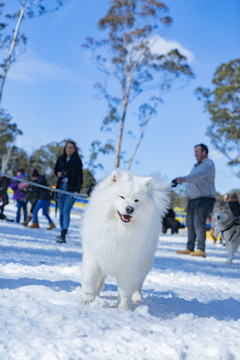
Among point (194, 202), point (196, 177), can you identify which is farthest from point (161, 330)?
point (194, 202)

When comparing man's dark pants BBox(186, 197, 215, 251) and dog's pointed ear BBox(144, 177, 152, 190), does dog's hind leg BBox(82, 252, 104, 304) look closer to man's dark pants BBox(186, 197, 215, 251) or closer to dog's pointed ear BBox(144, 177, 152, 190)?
dog's pointed ear BBox(144, 177, 152, 190)

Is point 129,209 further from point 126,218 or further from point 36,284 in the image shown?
point 36,284

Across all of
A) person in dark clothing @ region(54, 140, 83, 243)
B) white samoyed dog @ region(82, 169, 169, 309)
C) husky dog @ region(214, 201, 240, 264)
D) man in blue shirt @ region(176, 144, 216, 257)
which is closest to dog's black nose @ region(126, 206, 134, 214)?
white samoyed dog @ region(82, 169, 169, 309)

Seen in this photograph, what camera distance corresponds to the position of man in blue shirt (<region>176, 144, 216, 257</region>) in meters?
8.00

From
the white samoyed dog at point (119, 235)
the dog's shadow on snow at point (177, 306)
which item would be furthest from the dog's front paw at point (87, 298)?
the dog's shadow on snow at point (177, 306)

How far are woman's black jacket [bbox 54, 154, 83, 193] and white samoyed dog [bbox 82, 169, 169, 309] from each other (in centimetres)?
482

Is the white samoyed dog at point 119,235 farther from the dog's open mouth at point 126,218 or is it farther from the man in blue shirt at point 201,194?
the man in blue shirt at point 201,194

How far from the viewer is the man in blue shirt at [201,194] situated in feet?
26.2

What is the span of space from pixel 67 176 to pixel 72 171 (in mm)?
150

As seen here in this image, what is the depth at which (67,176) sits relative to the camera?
25.8ft

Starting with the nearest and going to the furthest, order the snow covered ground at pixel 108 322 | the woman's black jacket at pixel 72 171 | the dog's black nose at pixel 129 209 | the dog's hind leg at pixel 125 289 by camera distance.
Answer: the snow covered ground at pixel 108 322 → the dog's black nose at pixel 129 209 → the dog's hind leg at pixel 125 289 → the woman's black jacket at pixel 72 171

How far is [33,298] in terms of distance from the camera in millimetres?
2812

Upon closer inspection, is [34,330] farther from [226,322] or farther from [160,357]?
[226,322]

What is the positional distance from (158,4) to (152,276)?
21.5 m
